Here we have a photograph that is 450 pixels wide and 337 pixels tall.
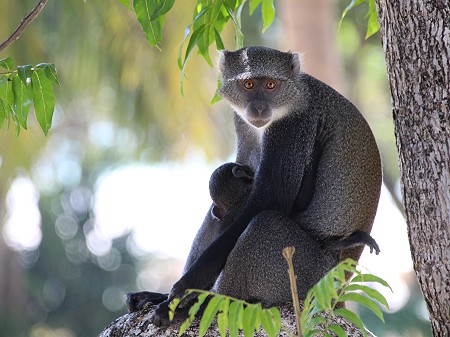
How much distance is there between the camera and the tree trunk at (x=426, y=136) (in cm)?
434

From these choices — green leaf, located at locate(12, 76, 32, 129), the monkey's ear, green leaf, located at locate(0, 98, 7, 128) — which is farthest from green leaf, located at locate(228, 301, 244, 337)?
the monkey's ear

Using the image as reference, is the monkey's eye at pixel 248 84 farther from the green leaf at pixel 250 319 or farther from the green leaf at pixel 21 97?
the green leaf at pixel 250 319

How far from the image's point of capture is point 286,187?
6.31m

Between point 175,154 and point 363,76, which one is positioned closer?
point 175,154

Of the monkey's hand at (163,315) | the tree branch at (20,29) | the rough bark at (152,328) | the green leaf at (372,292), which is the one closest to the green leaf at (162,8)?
the tree branch at (20,29)

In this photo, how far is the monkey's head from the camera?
6598 mm

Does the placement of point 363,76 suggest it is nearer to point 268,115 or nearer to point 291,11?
point 291,11

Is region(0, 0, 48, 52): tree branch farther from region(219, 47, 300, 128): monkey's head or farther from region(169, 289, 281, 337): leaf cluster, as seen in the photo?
region(169, 289, 281, 337): leaf cluster

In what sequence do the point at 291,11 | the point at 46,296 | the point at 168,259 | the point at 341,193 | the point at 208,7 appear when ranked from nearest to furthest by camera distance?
1. the point at 208,7
2. the point at 341,193
3. the point at 291,11
4. the point at 46,296
5. the point at 168,259

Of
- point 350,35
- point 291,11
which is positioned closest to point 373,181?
point 291,11

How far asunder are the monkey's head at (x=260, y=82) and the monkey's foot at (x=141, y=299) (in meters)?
1.48

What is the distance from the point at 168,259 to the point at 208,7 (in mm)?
29158

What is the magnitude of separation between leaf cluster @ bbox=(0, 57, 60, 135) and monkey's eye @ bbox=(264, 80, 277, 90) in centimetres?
206

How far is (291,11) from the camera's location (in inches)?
612
